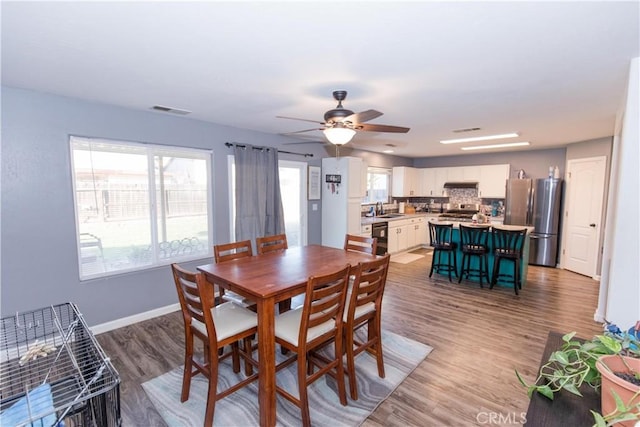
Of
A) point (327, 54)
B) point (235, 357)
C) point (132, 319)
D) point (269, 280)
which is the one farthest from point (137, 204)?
point (327, 54)

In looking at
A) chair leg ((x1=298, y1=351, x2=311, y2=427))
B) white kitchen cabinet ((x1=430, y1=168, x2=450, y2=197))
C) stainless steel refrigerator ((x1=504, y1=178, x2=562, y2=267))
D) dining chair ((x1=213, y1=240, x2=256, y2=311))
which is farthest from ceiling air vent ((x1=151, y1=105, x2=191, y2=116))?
white kitchen cabinet ((x1=430, y1=168, x2=450, y2=197))

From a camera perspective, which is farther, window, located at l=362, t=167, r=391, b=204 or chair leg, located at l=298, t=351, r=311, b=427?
window, located at l=362, t=167, r=391, b=204

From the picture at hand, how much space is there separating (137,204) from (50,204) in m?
0.76

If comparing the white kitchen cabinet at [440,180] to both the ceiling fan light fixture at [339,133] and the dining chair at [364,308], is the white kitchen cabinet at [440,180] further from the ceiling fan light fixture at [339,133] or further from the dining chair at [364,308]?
the dining chair at [364,308]

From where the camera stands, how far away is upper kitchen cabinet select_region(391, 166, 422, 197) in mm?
7438

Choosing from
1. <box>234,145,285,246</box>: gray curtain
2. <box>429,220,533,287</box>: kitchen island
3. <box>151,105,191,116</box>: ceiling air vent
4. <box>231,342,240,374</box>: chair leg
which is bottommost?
<box>231,342,240,374</box>: chair leg

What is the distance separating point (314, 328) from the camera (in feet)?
6.63

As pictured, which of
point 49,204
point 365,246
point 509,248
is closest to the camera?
point 49,204

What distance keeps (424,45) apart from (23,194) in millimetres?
3499

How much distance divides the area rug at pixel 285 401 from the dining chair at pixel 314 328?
0.14 meters

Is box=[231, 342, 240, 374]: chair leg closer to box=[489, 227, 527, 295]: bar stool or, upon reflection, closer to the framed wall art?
the framed wall art

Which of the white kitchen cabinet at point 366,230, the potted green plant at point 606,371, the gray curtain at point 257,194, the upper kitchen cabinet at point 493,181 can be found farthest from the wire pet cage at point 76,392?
the upper kitchen cabinet at point 493,181

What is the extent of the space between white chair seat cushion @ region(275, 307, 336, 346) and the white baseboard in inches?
85.6

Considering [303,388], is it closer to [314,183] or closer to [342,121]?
[342,121]
